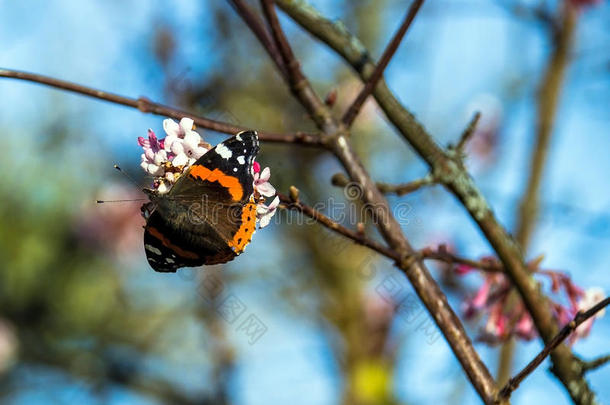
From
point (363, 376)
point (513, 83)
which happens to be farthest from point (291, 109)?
point (363, 376)

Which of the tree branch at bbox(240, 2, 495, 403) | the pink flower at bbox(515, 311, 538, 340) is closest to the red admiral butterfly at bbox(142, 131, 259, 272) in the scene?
the tree branch at bbox(240, 2, 495, 403)

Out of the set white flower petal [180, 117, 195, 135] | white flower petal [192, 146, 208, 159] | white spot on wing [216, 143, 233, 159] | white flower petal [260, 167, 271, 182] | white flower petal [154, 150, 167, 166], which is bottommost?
white flower petal [154, 150, 167, 166]

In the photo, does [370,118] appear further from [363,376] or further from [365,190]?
[365,190]

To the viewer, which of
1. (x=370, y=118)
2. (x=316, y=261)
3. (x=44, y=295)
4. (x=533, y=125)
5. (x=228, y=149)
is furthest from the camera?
(x=370, y=118)

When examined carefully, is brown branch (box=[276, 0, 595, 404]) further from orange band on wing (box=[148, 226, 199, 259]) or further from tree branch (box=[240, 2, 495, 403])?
orange band on wing (box=[148, 226, 199, 259])

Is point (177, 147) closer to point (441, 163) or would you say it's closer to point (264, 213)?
point (264, 213)

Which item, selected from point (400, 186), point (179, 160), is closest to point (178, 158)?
point (179, 160)

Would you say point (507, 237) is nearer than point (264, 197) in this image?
No

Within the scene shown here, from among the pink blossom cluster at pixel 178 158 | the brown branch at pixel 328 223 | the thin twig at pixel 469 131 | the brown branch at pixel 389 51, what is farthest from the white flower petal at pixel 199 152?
the thin twig at pixel 469 131
